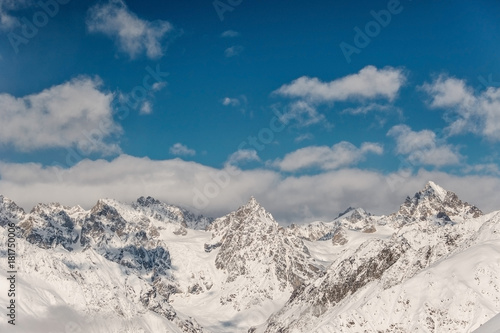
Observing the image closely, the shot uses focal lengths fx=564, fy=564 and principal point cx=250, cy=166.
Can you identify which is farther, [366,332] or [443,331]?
[366,332]

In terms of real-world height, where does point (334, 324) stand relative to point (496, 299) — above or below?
above

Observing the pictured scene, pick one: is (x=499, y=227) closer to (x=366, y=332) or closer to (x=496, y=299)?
(x=496, y=299)

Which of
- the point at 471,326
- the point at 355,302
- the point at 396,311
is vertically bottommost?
the point at 471,326

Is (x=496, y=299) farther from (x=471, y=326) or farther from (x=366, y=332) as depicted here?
(x=366, y=332)

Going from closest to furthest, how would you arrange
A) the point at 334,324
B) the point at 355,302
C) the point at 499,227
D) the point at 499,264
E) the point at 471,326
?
the point at 471,326
the point at 499,264
the point at 334,324
the point at 499,227
the point at 355,302

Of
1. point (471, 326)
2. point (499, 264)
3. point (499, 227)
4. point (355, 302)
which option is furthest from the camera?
point (355, 302)

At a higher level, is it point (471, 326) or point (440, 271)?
point (440, 271)

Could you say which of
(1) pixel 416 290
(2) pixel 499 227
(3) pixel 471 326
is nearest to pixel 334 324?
(1) pixel 416 290

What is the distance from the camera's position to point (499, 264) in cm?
14788

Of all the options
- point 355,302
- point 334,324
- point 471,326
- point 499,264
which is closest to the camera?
point 471,326

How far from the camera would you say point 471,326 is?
450ft

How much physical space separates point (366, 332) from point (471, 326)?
97.9 feet

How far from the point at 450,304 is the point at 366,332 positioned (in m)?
24.8

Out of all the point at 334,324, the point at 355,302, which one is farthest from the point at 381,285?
the point at 334,324
